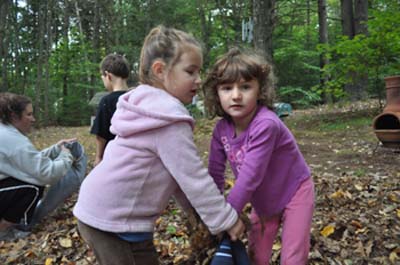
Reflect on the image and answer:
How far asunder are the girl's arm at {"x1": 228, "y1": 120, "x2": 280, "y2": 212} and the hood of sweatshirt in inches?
13.8

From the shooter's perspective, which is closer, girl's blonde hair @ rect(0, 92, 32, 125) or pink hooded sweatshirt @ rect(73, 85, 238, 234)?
pink hooded sweatshirt @ rect(73, 85, 238, 234)

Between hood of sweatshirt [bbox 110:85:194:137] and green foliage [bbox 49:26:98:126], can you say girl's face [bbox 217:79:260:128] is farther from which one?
green foliage [bbox 49:26:98:126]

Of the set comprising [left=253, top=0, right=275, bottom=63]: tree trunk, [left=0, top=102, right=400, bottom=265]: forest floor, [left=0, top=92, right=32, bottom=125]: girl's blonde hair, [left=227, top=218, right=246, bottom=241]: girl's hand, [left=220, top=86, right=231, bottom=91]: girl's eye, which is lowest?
[left=0, top=102, right=400, bottom=265]: forest floor

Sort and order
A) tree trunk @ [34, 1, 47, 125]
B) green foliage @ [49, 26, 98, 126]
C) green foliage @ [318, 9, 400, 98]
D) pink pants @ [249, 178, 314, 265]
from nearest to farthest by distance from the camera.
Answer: pink pants @ [249, 178, 314, 265] < green foliage @ [318, 9, 400, 98] < tree trunk @ [34, 1, 47, 125] < green foliage @ [49, 26, 98, 126]

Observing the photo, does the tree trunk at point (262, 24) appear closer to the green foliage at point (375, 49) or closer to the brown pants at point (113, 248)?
the green foliage at point (375, 49)

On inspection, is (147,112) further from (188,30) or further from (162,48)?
(188,30)

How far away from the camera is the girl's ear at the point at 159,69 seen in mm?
1812

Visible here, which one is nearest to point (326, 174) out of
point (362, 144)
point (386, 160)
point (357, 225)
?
point (386, 160)

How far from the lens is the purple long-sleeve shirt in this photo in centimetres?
186

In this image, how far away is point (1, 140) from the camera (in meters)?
3.72

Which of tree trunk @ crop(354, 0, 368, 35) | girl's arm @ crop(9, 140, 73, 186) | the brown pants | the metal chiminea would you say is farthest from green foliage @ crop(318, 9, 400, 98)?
the brown pants

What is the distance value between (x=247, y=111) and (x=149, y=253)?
2.84ft

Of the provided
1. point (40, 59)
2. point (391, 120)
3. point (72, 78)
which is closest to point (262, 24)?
point (391, 120)

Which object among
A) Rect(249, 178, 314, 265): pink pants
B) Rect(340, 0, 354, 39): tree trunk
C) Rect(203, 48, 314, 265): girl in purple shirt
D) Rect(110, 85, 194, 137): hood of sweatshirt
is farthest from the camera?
Rect(340, 0, 354, 39): tree trunk
